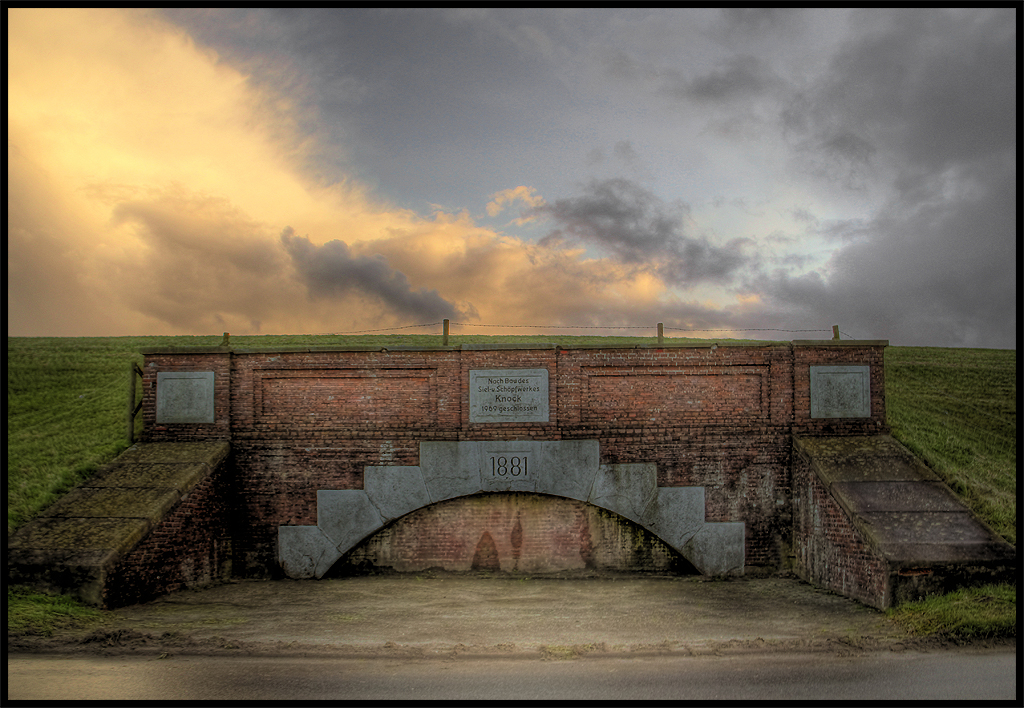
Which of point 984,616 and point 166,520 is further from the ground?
point 166,520

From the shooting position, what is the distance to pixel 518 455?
34.9 feet

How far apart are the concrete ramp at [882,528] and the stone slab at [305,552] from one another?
7.64 m

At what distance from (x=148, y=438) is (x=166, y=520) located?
7.87 ft

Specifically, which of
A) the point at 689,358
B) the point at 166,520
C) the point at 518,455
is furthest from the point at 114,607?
the point at 689,358

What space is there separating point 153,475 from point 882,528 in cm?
1072

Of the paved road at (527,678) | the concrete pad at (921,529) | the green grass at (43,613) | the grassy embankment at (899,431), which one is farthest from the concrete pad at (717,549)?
the green grass at (43,613)

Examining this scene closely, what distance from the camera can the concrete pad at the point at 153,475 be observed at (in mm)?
9867

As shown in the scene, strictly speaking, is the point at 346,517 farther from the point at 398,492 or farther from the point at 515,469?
the point at 515,469

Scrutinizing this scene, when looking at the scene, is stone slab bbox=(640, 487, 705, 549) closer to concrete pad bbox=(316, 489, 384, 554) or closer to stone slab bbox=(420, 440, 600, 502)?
stone slab bbox=(420, 440, 600, 502)

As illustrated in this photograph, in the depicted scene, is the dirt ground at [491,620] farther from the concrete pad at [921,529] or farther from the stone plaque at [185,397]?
the stone plaque at [185,397]

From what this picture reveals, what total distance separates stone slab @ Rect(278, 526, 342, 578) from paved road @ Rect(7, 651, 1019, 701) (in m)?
4.05

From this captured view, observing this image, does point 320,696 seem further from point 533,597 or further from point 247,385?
point 247,385

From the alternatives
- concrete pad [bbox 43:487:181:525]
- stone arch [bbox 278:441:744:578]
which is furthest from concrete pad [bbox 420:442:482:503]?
concrete pad [bbox 43:487:181:525]

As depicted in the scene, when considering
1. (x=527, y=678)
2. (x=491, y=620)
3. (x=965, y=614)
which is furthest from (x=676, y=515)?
(x=527, y=678)
